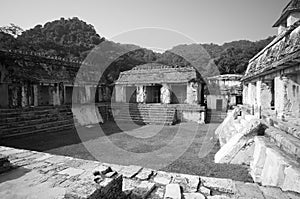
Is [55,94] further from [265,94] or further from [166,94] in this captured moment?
[265,94]

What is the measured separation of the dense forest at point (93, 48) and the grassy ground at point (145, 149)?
1475 centimetres

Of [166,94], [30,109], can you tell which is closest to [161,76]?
[166,94]

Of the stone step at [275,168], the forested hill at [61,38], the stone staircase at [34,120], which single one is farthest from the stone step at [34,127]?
the forested hill at [61,38]

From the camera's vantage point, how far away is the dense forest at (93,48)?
24234 millimetres

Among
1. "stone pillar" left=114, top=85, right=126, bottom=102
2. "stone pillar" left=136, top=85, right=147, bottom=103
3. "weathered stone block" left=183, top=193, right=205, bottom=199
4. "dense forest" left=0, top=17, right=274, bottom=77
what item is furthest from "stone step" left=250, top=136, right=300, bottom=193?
"dense forest" left=0, top=17, right=274, bottom=77

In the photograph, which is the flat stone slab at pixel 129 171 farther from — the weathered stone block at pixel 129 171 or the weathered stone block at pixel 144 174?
the weathered stone block at pixel 144 174

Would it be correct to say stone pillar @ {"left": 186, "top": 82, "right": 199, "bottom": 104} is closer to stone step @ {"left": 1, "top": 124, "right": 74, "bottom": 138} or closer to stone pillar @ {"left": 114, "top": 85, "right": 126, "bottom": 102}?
stone pillar @ {"left": 114, "top": 85, "right": 126, "bottom": 102}

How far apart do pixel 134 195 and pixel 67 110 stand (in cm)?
1001

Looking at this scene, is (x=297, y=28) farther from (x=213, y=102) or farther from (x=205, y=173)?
(x=213, y=102)

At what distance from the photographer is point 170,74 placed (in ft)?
55.0

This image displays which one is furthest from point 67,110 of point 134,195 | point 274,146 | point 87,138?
A: point 274,146

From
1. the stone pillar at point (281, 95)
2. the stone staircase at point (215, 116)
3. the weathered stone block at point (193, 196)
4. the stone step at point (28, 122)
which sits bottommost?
the weathered stone block at point (193, 196)

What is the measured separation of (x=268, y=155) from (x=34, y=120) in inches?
423

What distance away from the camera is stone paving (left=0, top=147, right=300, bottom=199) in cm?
315
